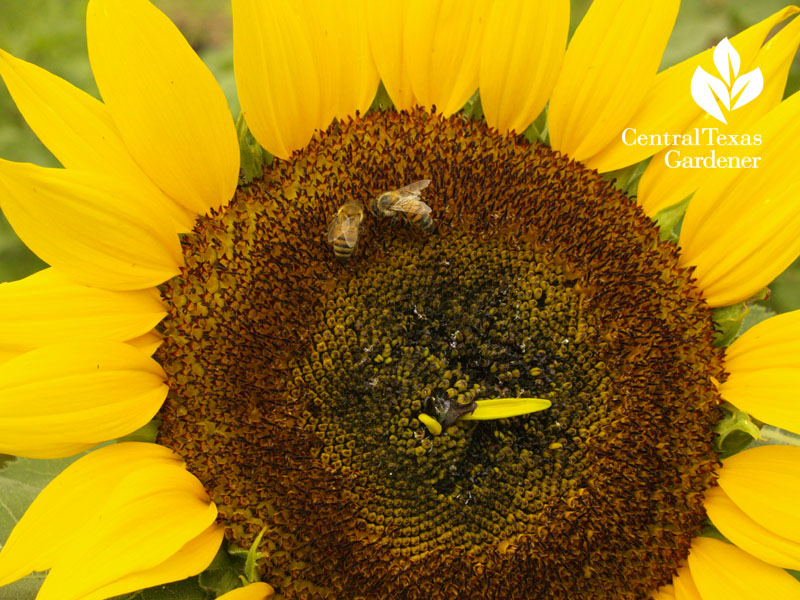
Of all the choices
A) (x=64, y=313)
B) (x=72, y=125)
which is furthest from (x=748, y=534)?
(x=72, y=125)

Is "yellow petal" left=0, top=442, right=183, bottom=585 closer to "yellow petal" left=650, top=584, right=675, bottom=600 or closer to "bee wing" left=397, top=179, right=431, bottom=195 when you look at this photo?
"bee wing" left=397, top=179, right=431, bottom=195

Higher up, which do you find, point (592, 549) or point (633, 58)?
point (633, 58)

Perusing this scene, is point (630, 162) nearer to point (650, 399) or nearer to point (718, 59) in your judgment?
point (718, 59)

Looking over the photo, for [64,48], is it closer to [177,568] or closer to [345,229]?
[345,229]

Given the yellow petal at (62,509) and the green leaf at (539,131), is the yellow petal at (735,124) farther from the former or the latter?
the yellow petal at (62,509)

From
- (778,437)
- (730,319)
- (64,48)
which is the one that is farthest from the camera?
(64,48)

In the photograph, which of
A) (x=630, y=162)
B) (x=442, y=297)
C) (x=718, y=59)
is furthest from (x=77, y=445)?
(x=718, y=59)

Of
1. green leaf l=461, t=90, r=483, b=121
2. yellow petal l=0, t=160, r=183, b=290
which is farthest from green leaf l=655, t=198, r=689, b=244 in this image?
yellow petal l=0, t=160, r=183, b=290
